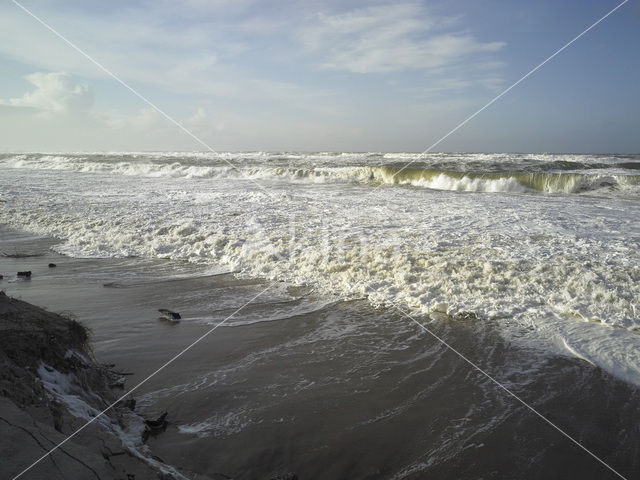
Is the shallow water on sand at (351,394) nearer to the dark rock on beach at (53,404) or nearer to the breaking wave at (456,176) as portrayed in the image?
the dark rock on beach at (53,404)

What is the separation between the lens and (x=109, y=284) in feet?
22.5

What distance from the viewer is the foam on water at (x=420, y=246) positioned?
5.45 m

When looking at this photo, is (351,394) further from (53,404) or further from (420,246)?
(420,246)

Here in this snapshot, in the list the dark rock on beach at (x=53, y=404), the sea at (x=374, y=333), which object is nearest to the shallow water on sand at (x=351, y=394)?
the sea at (x=374, y=333)

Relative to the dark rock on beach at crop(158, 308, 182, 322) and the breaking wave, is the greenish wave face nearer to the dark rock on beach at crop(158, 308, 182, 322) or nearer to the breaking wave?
the breaking wave

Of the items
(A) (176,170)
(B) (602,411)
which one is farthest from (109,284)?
(A) (176,170)

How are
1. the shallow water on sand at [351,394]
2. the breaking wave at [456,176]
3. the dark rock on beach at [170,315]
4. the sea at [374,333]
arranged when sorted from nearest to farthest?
the shallow water on sand at [351,394] < the sea at [374,333] < the dark rock on beach at [170,315] < the breaking wave at [456,176]

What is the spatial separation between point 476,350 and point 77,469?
13.2ft

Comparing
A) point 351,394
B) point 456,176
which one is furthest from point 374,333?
point 456,176

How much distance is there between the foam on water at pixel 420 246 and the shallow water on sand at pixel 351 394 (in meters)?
0.60

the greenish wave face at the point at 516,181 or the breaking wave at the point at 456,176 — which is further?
the breaking wave at the point at 456,176

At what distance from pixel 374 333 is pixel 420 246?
3.14 meters

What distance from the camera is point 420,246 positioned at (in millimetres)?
7746

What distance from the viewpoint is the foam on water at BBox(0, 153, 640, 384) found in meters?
5.45
